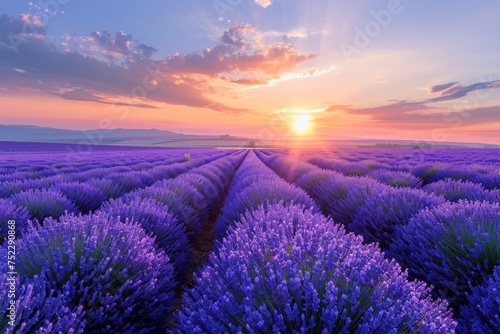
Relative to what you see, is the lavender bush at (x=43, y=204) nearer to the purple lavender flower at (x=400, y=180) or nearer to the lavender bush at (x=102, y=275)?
the lavender bush at (x=102, y=275)

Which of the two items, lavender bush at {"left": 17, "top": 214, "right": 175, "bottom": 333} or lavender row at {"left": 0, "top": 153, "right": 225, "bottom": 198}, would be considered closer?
lavender bush at {"left": 17, "top": 214, "right": 175, "bottom": 333}

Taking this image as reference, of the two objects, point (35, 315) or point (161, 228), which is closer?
point (35, 315)

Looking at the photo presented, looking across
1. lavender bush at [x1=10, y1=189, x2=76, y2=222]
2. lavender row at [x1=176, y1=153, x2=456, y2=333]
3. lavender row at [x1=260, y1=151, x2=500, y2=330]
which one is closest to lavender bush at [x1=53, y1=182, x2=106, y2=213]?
lavender bush at [x1=10, y1=189, x2=76, y2=222]

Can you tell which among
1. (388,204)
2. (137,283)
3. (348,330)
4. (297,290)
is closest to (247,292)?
(297,290)

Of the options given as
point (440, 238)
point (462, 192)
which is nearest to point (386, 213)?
point (440, 238)

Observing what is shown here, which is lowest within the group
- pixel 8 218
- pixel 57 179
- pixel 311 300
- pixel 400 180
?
pixel 57 179

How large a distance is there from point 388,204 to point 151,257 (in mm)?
2747

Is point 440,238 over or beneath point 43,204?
over

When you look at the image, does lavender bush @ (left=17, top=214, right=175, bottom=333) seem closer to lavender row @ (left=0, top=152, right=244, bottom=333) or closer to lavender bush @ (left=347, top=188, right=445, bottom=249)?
lavender row @ (left=0, top=152, right=244, bottom=333)

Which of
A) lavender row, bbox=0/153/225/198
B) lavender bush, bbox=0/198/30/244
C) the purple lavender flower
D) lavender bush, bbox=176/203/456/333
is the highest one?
lavender bush, bbox=176/203/456/333

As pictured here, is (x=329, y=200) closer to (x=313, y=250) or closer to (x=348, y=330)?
(x=313, y=250)

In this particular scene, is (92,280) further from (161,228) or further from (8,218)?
(8,218)

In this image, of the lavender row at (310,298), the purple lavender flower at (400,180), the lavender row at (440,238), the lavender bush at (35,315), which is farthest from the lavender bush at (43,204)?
the purple lavender flower at (400,180)

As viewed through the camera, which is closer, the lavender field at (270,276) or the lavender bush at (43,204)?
the lavender field at (270,276)
